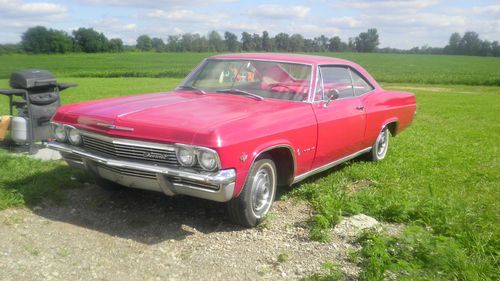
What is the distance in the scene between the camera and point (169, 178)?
3965 millimetres

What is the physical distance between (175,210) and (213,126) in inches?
49.4

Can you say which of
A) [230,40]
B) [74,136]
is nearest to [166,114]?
[74,136]

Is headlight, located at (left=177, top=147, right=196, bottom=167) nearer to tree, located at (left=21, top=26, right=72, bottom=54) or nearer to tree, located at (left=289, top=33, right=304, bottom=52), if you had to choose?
tree, located at (left=21, top=26, right=72, bottom=54)

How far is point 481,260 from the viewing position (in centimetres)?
369

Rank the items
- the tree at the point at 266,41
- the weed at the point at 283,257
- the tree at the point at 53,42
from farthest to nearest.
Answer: the tree at the point at 266,41 < the tree at the point at 53,42 < the weed at the point at 283,257

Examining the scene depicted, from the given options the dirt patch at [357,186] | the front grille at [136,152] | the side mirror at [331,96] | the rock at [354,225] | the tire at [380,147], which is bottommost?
the dirt patch at [357,186]

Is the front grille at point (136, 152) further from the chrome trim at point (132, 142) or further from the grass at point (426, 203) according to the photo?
the grass at point (426, 203)

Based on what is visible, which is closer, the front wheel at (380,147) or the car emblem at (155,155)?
the car emblem at (155,155)

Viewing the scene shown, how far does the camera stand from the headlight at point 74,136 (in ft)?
14.9

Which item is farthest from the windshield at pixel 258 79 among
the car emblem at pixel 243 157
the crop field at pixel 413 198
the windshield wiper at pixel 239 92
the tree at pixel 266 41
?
the tree at pixel 266 41

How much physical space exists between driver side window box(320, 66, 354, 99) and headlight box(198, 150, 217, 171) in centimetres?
211

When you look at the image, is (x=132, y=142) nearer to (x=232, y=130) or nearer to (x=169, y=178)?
(x=169, y=178)

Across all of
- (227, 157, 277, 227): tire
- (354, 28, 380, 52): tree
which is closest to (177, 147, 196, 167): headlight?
(227, 157, 277, 227): tire

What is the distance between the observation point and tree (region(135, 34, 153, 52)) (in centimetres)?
8962
